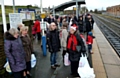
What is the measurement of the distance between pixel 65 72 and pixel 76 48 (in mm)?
1268

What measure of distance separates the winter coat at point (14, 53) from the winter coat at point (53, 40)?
62.5 inches

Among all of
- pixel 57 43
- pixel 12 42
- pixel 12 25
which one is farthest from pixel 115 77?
pixel 12 25

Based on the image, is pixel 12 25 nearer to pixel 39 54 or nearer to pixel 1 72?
pixel 1 72

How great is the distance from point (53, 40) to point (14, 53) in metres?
1.84

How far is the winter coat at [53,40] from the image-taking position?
4.95 m

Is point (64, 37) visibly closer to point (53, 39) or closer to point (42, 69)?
point (53, 39)

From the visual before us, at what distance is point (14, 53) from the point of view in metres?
3.37

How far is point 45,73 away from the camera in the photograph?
505 centimetres

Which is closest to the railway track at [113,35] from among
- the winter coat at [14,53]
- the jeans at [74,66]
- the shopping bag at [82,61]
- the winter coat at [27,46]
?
the jeans at [74,66]

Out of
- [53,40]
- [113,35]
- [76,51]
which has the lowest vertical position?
[113,35]

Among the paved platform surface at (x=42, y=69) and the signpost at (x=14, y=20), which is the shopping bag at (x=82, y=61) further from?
the signpost at (x=14, y=20)

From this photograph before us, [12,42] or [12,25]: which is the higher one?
[12,25]

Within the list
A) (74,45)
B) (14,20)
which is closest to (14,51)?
(74,45)

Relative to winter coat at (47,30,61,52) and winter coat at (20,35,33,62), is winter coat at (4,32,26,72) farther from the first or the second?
winter coat at (47,30,61,52)
